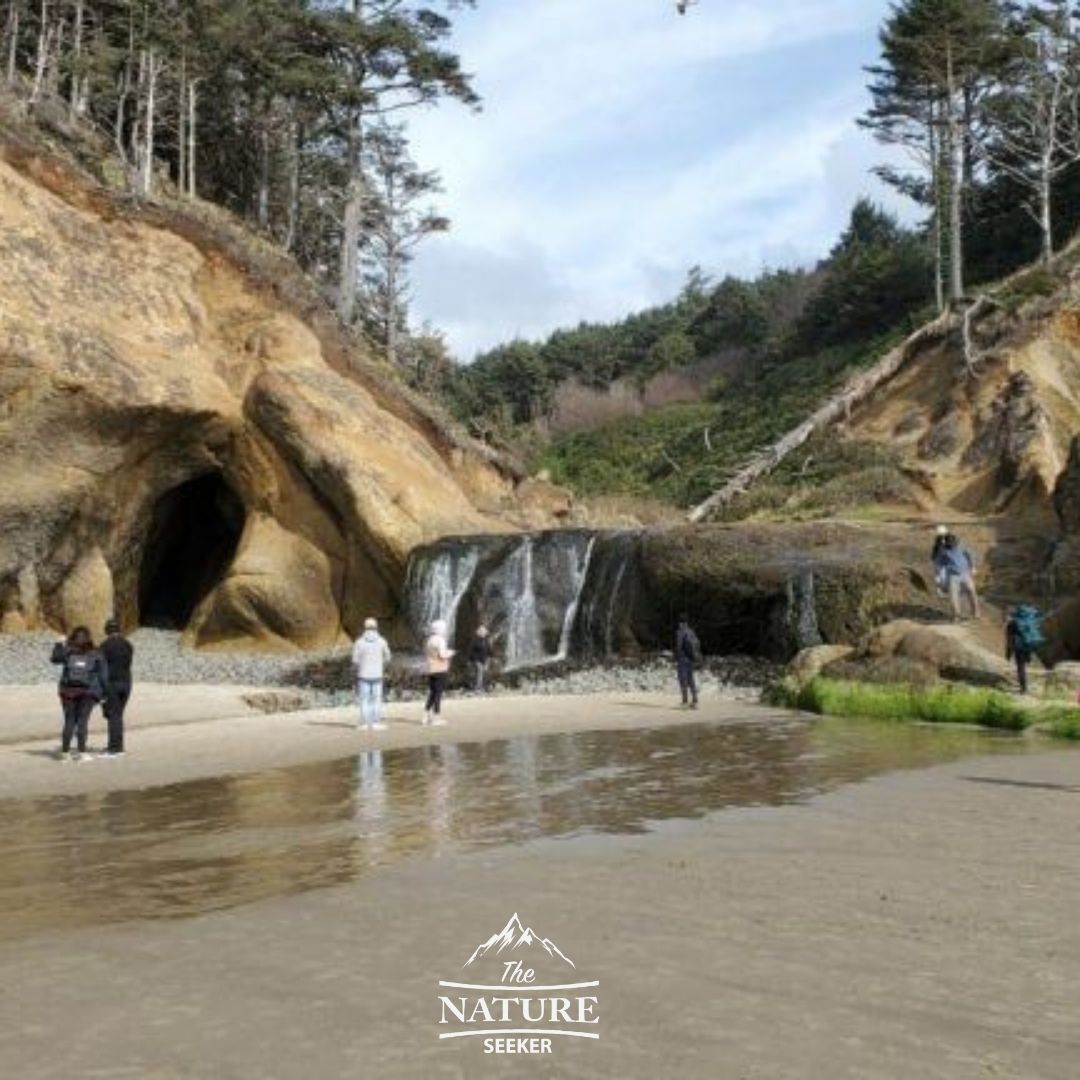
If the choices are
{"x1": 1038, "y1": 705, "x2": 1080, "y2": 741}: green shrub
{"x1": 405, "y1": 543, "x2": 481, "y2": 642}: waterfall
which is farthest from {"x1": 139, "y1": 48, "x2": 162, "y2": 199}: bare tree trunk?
{"x1": 1038, "y1": 705, "x2": 1080, "y2": 741}: green shrub

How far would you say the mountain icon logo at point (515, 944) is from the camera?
18.5 ft

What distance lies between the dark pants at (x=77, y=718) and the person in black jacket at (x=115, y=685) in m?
0.23

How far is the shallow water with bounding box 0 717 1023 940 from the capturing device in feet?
24.7

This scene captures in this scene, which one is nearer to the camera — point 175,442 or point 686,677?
point 686,677

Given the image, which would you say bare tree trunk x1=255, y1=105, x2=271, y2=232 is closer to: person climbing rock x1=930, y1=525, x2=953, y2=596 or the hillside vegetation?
the hillside vegetation

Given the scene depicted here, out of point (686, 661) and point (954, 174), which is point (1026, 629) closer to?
point (686, 661)

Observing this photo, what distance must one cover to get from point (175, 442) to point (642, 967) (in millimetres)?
27309

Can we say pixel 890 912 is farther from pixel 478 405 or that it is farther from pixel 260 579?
pixel 478 405

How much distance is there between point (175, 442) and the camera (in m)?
30.8

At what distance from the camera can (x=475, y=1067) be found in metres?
4.34

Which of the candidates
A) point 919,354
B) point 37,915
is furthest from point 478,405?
point 37,915

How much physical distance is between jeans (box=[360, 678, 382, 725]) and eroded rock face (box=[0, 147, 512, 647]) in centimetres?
1296

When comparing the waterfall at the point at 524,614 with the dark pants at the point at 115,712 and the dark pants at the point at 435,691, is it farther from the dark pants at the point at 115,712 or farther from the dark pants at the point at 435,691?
the dark pants at the point at 115,712

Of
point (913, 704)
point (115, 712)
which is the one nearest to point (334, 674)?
point (115, 712)
